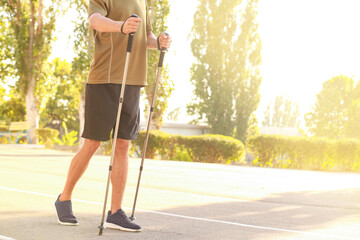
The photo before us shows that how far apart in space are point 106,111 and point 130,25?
721 mm

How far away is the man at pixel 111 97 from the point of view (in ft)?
14.6

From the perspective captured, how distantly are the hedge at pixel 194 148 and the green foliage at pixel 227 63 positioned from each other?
1167 inches

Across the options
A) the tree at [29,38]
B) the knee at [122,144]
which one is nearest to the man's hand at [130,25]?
the knee at [122,144]

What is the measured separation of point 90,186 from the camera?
7.92 m

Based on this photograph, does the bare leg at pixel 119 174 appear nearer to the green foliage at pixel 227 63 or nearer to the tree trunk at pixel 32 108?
the tree trunk at pixel 32 108

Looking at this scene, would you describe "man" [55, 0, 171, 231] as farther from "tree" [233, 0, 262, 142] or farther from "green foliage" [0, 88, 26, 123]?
"tree" [233, 0, 262, 142]

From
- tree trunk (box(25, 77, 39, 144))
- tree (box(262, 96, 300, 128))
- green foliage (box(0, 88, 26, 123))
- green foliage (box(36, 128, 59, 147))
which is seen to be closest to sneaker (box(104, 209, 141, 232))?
green foliage (box(36, 128, 59, 147))

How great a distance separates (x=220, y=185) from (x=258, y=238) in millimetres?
4736

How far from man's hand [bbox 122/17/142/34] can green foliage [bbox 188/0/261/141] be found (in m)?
44.8

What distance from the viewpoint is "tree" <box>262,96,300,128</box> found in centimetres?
12362

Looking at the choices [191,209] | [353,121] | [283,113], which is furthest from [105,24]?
[283,113]

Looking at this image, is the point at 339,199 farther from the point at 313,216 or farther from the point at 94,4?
the point at 94,4

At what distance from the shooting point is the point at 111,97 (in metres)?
4.49

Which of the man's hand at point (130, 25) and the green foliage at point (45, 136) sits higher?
the man's hand at point (130, 25)
